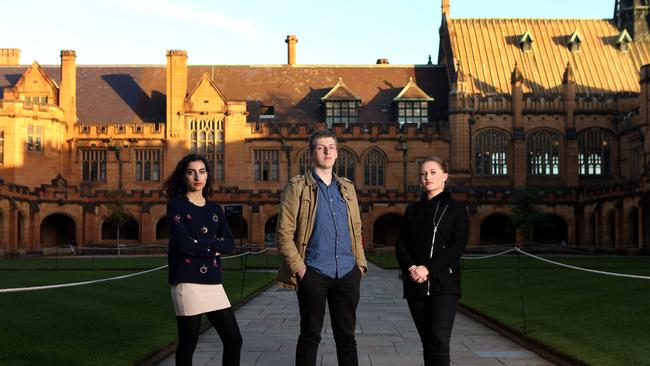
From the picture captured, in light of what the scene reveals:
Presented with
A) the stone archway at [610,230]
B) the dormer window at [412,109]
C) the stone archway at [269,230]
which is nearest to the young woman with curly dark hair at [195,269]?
the stone archway at [610,230]

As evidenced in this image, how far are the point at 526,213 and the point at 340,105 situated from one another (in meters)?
15.7

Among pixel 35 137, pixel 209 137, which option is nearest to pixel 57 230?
pixel 35 137

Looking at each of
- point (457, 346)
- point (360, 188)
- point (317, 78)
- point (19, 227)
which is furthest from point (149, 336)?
point (317, 78)

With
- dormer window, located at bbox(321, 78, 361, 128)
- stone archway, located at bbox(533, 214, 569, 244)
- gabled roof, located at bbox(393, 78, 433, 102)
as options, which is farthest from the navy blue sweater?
gabled roof, located at bbox(393, 78, 433, 102)

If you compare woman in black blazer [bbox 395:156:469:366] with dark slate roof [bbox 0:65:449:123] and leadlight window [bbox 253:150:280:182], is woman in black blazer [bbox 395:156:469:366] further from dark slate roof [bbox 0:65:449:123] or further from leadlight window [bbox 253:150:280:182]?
dark slate roof [bbox 0:65:449:123]

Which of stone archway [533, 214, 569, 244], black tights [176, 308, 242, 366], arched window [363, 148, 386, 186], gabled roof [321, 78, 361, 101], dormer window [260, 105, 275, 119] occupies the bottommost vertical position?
stone archway [533, 214, 569, 244]

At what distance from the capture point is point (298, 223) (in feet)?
24.7

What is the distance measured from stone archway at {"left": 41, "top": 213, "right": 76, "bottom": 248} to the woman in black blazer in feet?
166

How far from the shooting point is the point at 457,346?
11.7 meters

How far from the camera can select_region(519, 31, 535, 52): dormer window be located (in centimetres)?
6228

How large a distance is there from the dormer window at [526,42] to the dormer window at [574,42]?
9.02 ft

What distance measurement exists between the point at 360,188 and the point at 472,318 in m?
43.2

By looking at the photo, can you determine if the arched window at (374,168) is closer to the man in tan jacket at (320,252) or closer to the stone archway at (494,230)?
the stone archway at (494,230)

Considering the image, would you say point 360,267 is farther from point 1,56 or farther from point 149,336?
point 1,56
